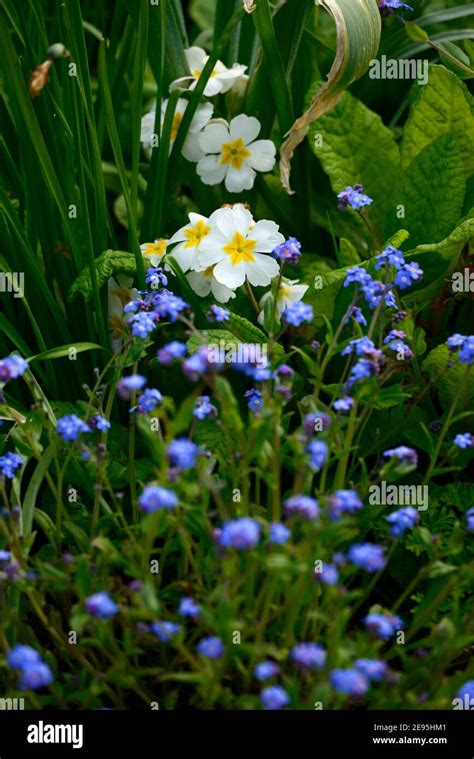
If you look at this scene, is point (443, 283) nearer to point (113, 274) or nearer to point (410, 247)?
point (410, 247)

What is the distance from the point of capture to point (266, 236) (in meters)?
1.85

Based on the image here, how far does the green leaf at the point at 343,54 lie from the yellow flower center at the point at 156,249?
0.94 feet

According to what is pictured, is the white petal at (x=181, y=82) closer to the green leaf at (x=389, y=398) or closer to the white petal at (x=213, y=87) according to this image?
the white petal at (x=213, y=87)

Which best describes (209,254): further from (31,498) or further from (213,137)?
(31,498)

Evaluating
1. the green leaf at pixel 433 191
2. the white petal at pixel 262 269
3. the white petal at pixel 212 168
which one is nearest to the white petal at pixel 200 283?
the white petal at pixel 262 269

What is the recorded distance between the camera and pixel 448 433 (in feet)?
5.99

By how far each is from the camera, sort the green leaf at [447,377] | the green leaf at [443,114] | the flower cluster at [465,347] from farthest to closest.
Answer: the green leaf at [443,114], the green leaf at [447,377], the flower cluster at [465,347]

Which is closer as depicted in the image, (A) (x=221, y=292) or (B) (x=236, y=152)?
(A) (x=221, y=292)

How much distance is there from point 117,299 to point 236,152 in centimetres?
46

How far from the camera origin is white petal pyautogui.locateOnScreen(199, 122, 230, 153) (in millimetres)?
2109

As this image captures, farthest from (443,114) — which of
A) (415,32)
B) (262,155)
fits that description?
(262,155)

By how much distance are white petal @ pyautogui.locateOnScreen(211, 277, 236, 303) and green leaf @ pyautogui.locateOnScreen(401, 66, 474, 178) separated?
0.60 m

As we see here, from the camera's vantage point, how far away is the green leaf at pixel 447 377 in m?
1.73

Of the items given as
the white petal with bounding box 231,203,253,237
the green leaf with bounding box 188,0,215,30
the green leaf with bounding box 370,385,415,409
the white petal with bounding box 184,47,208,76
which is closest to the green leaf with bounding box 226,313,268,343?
the white petal with bounding box 231,203,253,237
